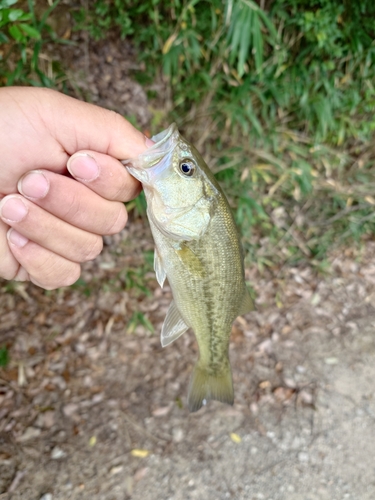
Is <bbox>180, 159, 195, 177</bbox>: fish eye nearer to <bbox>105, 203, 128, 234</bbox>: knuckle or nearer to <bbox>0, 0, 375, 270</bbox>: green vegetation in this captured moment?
<bbox>105, 203, 128, 234</bbox>: knuckle

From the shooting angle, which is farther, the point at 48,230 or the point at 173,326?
the point at 173,326

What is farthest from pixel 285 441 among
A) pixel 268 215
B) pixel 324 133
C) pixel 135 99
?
pixel 135 99

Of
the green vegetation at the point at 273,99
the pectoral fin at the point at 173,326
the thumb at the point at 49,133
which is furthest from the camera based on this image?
the green vegetation at the point at 273,99

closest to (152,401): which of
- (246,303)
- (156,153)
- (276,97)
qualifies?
(246,303)

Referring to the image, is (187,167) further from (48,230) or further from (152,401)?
(152,401)

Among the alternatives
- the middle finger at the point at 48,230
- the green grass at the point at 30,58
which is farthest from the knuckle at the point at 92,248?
the green grass at the point at 30,58

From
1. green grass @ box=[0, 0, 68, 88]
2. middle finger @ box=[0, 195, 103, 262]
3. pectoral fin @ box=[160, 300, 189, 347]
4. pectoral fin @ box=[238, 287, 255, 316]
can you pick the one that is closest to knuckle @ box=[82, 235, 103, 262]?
→ middle finger @ box=[0, 195, 103, 262]

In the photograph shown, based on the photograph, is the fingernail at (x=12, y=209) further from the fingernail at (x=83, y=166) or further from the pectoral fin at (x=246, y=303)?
the pectoral fin at (x=246, y=303)
